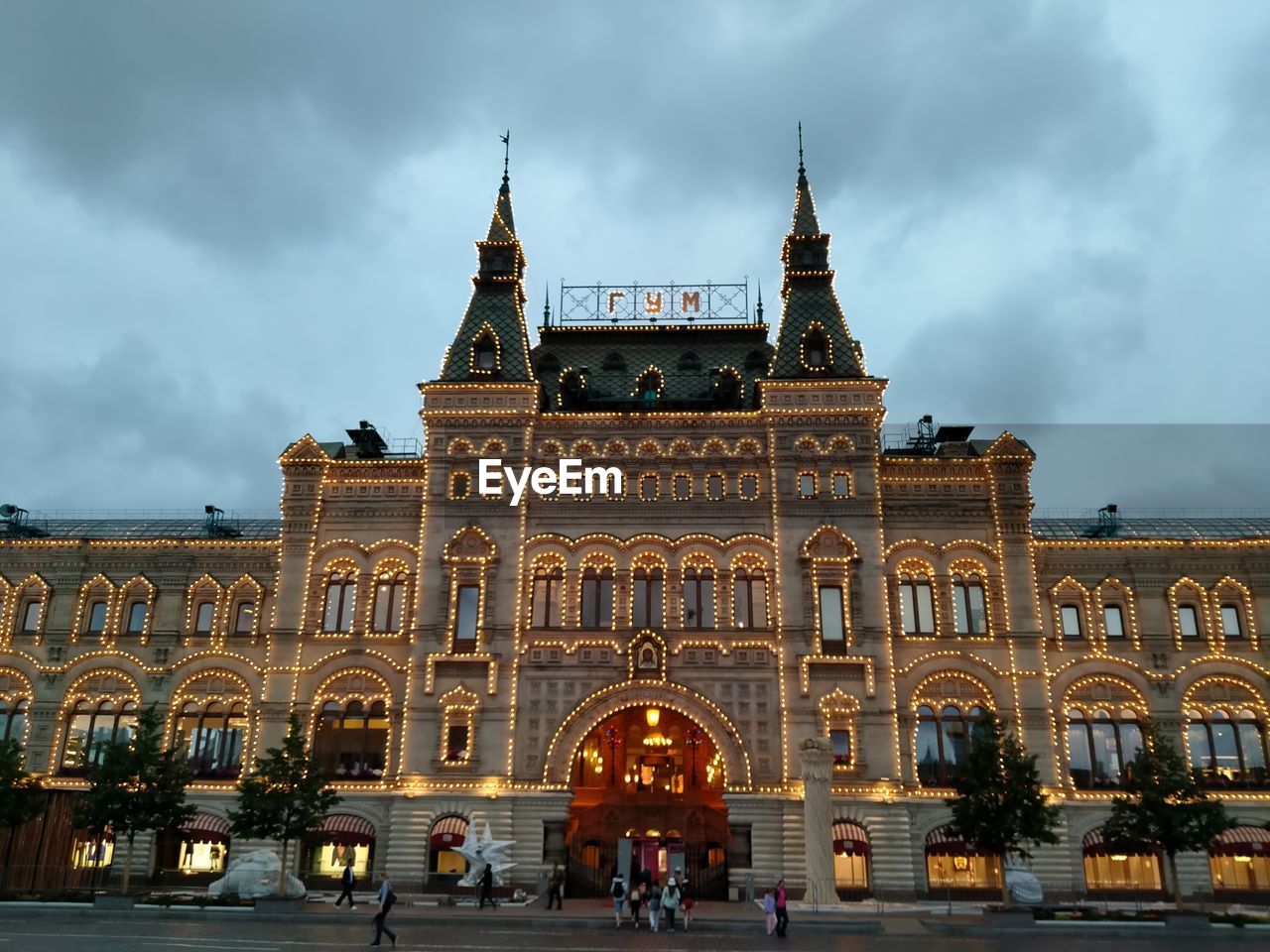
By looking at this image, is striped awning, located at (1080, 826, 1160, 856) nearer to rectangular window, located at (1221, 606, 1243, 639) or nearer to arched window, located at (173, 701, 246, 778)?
rectangular window, located at (1221, 606, 1243, 639)

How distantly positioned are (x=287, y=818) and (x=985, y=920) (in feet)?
98.8

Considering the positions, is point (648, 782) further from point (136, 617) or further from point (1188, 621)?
point (1188, 621)

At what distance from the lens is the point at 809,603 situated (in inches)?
2119

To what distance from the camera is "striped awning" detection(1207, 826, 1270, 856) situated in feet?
168

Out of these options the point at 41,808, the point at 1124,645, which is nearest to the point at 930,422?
the point at 1124,645

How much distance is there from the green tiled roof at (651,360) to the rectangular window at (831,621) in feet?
38.6

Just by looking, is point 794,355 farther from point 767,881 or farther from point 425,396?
point 767,881

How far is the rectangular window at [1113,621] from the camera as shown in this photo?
181 feet

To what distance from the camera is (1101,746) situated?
53.2m

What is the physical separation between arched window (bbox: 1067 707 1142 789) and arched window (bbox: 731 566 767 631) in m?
16.5

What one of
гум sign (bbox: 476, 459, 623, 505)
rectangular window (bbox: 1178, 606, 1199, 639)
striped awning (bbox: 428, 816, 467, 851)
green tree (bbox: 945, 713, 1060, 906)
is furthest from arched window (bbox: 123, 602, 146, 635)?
rectangular window (bbox: 1178, 606, 1199, 639)

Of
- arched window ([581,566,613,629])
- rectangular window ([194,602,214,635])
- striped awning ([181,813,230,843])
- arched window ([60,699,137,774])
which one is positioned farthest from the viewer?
rectangular window ([194,602,214,635])

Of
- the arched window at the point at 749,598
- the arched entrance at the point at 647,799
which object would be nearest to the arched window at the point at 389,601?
the arched entrance at the point at 647,799

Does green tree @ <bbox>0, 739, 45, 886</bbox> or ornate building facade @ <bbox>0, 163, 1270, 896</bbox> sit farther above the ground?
ornate building facade @ <bbox>0, 163, 1270, 896</bbox>
